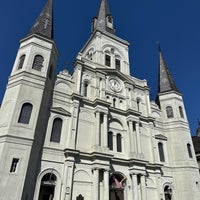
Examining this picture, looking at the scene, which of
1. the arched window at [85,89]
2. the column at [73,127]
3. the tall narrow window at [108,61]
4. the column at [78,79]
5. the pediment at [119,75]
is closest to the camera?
the column at [73,127]

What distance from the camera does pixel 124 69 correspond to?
25.3m

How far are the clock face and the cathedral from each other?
16 cm

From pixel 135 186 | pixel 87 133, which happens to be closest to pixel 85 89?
pixel 87 133

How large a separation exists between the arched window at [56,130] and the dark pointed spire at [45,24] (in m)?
8.94

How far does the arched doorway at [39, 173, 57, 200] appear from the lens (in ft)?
43.2

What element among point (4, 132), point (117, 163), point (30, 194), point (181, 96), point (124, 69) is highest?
point (124, 69)

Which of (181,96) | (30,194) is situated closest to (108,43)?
(181,96)

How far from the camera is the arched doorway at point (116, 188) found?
15.9 metres

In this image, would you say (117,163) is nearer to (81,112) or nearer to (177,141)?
(81,112)

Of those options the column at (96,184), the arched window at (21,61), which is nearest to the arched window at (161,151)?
the column at (96,184)

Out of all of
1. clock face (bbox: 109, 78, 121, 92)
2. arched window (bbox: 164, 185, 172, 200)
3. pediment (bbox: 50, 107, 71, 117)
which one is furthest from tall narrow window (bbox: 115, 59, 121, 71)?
arched window (bbox: 164, 185, 172, 200)

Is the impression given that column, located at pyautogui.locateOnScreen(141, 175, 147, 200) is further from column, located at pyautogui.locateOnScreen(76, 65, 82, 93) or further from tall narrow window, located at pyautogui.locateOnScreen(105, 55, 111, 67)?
tall narrow window, located at pyautogui.locateOnScreen(105, 55, 111, 67)

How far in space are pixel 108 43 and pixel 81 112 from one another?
1312 centimetres

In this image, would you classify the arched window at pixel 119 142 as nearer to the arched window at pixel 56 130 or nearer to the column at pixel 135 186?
the column at pixel 135 186
